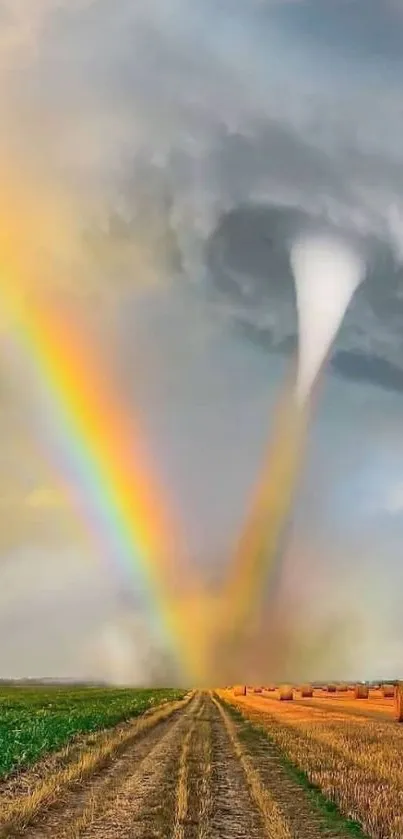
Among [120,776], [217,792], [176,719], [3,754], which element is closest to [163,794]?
[217,792]

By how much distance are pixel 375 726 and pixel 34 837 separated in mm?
28744

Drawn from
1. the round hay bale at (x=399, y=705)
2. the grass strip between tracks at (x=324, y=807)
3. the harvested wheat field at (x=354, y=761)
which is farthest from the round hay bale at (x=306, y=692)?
the grass strip between tracks at (x=324, y=807)

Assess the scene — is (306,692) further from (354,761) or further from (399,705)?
(354,761)

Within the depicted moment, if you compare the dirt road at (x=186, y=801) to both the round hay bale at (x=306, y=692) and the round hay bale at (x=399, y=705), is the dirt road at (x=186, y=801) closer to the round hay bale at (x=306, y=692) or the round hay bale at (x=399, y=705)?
the round hay bale at (x=399, y=705)

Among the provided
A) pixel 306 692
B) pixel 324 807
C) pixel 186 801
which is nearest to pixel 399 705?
pixel 324 807

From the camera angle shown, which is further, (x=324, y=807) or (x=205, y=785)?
(x=205, y=785)

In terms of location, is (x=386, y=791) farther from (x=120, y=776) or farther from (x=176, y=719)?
(x=176, y=719)

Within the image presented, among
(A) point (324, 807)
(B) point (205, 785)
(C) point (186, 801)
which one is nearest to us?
(A) point (324, 807)

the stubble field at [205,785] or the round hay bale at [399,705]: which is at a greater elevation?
the round hay bale at [399,705]

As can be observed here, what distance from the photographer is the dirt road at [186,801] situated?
1514 cm

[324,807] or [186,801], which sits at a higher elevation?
[324,807]

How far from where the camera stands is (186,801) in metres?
18.3

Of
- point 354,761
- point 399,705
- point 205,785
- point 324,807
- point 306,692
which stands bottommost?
point 306,692

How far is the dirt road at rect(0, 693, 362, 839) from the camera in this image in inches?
596
